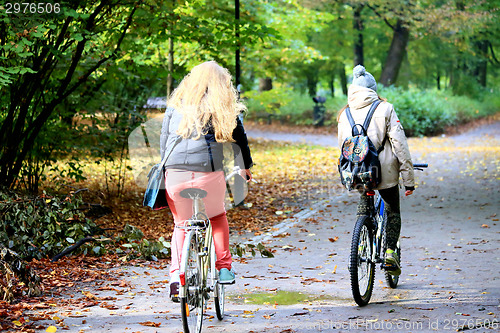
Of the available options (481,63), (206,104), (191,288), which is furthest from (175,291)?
(481,63)

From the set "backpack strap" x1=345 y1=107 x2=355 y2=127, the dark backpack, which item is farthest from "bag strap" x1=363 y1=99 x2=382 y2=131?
"backpack strap" x1=345 y1=107 x2=355 y2=127

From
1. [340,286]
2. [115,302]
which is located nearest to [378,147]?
[340,286]

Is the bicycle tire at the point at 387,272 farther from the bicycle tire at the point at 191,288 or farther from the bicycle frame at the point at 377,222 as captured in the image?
the bicycle tire at the point at 191,288

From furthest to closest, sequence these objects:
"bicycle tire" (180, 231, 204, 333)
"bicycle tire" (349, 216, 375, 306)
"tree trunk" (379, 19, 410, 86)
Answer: "tree trunk" (379, 19, 410, 86) → "bicycle tire" (349, 216, 375, 306) → "bicycle tire" (180, 231, 204, 333)

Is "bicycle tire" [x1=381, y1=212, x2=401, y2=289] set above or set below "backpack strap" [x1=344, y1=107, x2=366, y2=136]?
below

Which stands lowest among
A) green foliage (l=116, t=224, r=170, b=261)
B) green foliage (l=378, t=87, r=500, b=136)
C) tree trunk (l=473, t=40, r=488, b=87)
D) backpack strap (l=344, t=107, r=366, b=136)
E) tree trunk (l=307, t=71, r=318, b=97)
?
green foliage (l=116, t=224, r=170, b=261)

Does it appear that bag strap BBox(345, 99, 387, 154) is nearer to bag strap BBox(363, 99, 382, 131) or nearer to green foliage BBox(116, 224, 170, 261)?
bag strap BBox(363, 99, 382, 131)

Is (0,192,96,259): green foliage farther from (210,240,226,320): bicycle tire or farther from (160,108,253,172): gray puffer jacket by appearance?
(160,108,253,172): gray puffer jacket

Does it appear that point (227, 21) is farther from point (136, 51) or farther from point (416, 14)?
point (416, 14)

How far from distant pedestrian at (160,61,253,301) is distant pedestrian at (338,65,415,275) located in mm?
1342

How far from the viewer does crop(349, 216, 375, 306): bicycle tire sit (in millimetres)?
5309

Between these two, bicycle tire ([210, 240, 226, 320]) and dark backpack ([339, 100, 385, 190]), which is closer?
bicycle tire ([210, 240, 226, 320])

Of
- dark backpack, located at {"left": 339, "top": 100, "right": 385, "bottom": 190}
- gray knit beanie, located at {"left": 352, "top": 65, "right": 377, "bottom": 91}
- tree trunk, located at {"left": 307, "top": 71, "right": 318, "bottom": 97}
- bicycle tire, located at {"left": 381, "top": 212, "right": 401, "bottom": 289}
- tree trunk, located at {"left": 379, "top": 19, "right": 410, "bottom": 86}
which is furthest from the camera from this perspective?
tree trunk, located at {"left": 307, "top": 71, "right": 318, "bottom": 97}

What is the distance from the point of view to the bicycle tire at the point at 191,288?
4375mm
